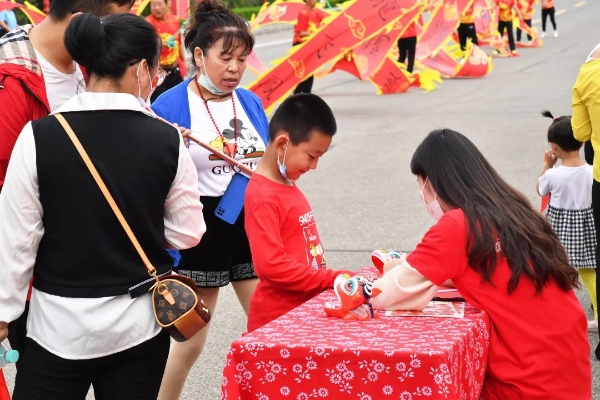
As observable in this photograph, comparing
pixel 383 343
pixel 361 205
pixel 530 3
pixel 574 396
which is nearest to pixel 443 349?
pixel 383 343

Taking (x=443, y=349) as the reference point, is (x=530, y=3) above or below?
below

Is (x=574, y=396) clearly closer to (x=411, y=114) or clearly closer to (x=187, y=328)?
(x=187, y=328)

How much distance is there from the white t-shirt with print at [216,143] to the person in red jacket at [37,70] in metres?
0.69

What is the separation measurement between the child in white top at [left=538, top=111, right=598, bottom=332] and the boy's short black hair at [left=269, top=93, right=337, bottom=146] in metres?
2.22

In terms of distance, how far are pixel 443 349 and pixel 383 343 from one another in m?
0.19

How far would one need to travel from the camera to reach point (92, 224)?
2.75 metres

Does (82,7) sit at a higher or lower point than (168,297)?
higher

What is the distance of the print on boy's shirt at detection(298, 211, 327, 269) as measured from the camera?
11.7 feet

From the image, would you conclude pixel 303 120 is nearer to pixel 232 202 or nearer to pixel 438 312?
pixel 232 202

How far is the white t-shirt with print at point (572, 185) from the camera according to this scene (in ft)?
17.6

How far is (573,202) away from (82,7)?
3.07 metres

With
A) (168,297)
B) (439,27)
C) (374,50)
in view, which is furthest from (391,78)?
(168,297)

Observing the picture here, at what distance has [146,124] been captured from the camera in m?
2.81

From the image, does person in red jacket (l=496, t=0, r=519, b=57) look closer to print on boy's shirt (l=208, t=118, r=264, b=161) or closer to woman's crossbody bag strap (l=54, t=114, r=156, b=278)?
print on boy's shirt (l=208, t=118, r=264, b=161)
